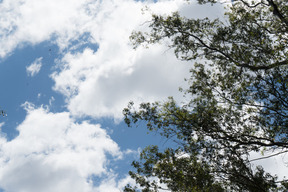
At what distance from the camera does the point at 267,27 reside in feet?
50.8

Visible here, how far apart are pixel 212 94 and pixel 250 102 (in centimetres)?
229

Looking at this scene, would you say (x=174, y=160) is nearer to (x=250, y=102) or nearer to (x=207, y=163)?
(x=207, y=163)

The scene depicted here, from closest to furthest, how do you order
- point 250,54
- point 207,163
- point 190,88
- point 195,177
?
point 250,54 → point 207,163 → point 195,177 → point 190,88

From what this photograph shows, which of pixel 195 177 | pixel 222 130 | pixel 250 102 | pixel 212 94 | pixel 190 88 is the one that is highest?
pixel 190 88

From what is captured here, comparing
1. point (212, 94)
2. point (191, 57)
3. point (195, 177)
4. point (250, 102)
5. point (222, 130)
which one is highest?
point (191, 57)

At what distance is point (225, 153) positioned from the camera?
15.6 m

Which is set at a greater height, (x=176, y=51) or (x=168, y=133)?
(x=176, y=51)

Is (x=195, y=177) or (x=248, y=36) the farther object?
(x=195, y=177)

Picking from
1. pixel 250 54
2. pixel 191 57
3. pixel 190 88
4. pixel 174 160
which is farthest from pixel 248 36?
pixel 174 160

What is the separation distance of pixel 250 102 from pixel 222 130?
249 cm

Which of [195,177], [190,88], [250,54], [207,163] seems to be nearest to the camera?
[250,54]

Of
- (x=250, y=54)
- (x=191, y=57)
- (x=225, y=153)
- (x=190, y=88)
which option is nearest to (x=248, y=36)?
(x=250, y=54)

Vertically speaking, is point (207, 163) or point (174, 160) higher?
point (174, 160)

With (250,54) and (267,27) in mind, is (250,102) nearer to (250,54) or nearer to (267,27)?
(250,54)
